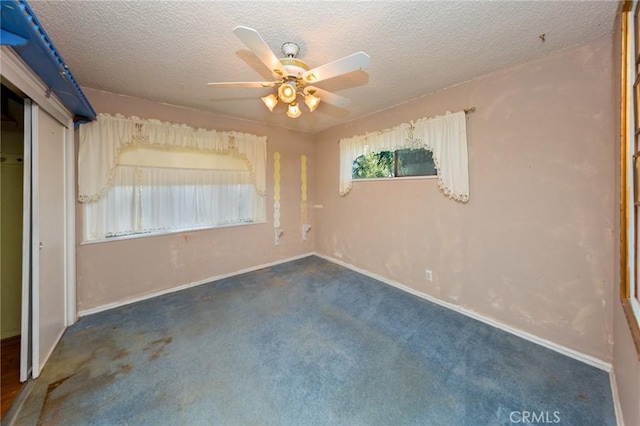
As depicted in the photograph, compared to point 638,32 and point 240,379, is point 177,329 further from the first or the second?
point 638,32

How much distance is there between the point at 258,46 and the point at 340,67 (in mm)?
513

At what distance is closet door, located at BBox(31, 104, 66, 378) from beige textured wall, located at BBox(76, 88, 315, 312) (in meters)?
0.38

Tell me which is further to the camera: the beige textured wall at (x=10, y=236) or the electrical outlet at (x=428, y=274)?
the electrical outlet at (x=428, y=274)

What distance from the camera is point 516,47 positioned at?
1849 mm

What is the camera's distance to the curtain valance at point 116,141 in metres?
2.51

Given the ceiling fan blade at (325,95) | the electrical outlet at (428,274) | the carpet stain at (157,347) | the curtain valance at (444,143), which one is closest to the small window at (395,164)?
the curtain valance at (444,143)

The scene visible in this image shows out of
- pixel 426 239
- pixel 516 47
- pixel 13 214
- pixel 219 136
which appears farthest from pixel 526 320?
pixel 13 214

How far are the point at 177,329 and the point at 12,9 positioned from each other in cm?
233

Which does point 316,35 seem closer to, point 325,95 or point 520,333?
point 325,95

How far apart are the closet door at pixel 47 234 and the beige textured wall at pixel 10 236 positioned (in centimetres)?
32

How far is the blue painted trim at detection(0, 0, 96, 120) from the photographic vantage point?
104cm

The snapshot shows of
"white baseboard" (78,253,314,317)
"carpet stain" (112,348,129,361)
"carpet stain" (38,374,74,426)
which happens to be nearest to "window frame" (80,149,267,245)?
"white baseboard" (78,253,314,317)

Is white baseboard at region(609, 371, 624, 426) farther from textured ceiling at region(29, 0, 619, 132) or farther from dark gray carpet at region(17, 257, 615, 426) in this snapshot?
textured ceiling at region(29, 0, 619, 132)

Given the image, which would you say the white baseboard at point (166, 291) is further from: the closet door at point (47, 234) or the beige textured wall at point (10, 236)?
the beige textured wall at point (10, 236)
